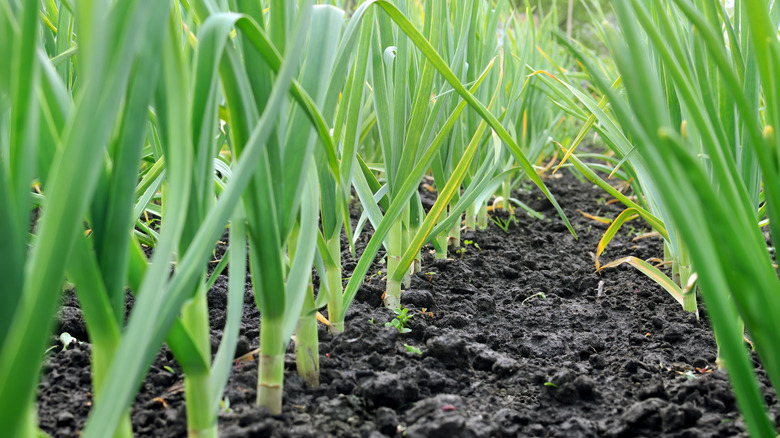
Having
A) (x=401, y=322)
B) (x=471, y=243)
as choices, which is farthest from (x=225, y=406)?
(x=471, y=243)

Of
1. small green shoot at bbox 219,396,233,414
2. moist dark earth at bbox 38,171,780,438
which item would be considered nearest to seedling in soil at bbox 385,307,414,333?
moist dark earth at bbox 38,171,780,438

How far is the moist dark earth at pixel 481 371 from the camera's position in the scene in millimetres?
656

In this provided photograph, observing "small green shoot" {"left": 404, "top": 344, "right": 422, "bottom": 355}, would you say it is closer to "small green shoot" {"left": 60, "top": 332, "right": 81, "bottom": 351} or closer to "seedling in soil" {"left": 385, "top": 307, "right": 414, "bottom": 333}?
"seedling in soil" {"left": 385, "top": 307, "right": 414, "bottom": 333}

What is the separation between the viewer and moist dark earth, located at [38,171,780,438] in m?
0.66

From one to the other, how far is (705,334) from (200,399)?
0.77 metres

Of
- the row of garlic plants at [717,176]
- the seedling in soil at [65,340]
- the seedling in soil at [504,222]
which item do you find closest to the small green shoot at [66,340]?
the seedling in soil at [65,340]

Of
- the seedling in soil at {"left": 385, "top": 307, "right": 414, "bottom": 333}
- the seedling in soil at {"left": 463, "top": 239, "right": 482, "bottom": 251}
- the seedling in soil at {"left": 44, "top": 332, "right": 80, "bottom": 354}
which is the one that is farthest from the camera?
the seedling in soil at {"left": 463, "top": 239, "right": 482, "bottom": 251}

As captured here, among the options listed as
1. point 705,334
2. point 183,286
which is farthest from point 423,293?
point 183,286

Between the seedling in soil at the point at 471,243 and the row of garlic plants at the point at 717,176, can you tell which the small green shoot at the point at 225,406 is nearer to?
the row of garlic plants at the point at 717,176

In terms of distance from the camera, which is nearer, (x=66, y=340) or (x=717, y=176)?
(x=717, y=176)

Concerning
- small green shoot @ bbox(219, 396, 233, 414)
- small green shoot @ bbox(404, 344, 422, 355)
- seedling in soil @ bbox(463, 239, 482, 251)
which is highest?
seedling in soil @ bbox(463, 239, 482, 251)

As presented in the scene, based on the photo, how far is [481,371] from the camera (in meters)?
0.85

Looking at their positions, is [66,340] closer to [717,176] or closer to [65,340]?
[65,340]

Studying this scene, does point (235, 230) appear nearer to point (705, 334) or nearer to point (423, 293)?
point (423, 293)
